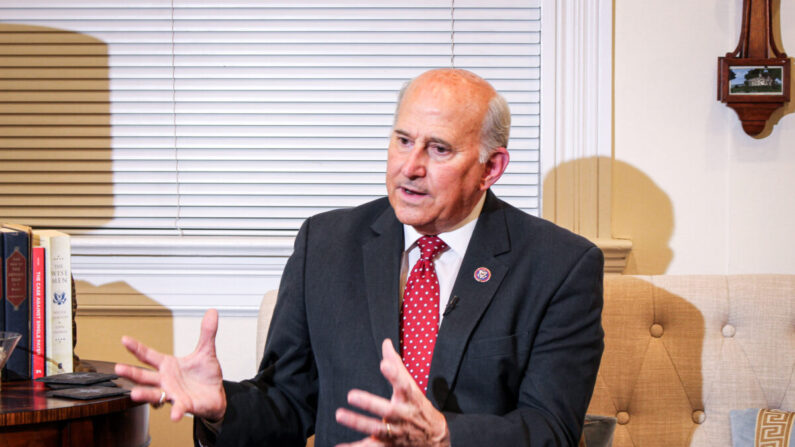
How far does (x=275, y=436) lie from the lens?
1.72m

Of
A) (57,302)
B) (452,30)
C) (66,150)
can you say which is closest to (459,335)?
(57,302)

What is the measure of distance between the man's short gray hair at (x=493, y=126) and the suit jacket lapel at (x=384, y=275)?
0.85ft

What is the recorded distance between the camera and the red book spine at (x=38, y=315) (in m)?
2.09

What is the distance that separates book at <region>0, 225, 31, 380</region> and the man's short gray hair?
1.07 meters

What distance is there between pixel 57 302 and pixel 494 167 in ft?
3.96

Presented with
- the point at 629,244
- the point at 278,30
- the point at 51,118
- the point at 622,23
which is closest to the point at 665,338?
the point at 629,244

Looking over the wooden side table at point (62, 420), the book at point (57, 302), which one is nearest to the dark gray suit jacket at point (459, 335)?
the wooden side table at point (62, 420)

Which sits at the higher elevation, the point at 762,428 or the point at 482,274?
the point at 482,274

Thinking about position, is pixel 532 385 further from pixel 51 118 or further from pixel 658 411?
pixel 51 118

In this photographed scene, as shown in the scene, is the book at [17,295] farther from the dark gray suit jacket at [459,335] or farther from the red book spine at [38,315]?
the dark gray suit jacket at [459,335]

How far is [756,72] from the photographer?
252 centimetres

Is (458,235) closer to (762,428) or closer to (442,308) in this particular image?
(442,308)

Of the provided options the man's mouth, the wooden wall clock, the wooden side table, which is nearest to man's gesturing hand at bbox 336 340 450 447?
the man's mouth

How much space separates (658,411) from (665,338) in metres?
0.20
